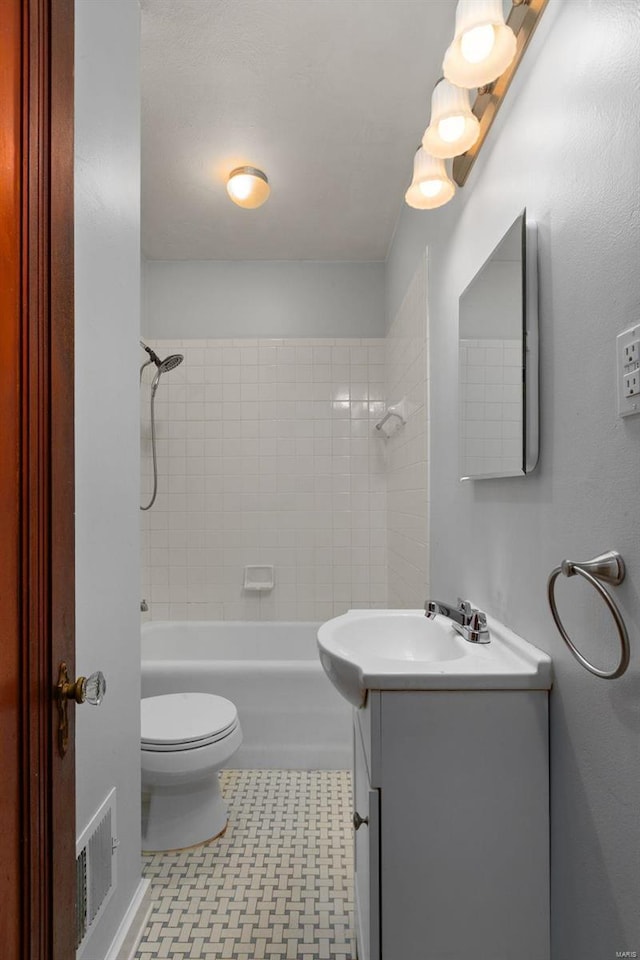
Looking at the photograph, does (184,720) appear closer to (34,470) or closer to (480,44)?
(34,470)

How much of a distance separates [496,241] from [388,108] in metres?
0.99

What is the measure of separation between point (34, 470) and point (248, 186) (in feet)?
6.85

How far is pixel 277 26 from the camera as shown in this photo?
1.64 metres

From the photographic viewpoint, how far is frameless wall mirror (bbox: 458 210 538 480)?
1.14 metres

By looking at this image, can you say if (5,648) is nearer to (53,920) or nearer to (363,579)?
(53,920)

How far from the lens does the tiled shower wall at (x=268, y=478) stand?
3.29 metres

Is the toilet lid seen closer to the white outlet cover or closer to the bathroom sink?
the bathroom sink

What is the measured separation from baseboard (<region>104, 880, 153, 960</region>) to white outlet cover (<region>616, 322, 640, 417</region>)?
163 centimetres

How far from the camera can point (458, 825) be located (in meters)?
1.04

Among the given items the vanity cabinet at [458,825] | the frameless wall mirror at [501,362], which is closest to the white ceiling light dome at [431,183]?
the frameless wall mirror at [501,362]

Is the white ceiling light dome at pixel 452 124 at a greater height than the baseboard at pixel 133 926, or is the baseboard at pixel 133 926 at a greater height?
the white ceiling light dome at pixel 452 124

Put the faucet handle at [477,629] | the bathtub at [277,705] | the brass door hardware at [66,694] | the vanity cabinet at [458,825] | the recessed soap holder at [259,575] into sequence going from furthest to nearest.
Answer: the recessed soap holder at [259,575] → the bathtub at [277,705] → the faucet handle at [477,629] → the vanity cabinet at [458,825] → the brass door hardware at [66,694]

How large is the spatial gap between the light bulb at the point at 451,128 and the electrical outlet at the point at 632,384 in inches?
35.6

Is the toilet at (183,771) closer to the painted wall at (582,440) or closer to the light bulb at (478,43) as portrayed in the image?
the painted wall at (582,440)
